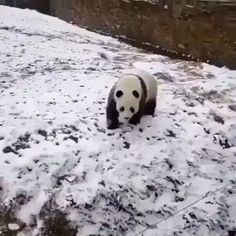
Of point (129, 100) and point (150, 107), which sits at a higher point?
point (129, 100)

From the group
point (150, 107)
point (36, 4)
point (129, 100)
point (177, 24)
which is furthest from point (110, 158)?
point (36, 4)

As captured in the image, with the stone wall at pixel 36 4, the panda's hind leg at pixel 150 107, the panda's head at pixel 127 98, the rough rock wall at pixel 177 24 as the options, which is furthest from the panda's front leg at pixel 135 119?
the stone wall at pixel 36 4

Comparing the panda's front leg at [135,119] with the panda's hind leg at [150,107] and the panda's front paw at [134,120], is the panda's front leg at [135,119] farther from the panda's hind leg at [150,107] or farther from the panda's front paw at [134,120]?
the panda's hind leg at [150,107]

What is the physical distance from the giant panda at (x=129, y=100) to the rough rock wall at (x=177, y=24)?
3.16 meters

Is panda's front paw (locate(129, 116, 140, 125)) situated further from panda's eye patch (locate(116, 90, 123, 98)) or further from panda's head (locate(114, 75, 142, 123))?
panda's eye patch (locate(116, 90, 123, 98))

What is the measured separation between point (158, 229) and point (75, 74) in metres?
4.03

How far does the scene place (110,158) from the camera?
4.64 m

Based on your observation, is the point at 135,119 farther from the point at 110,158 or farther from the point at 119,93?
the point at 110,158

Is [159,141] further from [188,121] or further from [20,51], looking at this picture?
[20,51]

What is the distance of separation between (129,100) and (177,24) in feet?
15.2

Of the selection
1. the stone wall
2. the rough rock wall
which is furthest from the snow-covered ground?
the stone wall

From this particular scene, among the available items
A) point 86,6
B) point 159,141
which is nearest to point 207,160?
point 159,141

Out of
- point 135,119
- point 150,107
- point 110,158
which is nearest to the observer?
point 110,158

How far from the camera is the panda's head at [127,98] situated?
5000 millimetres
